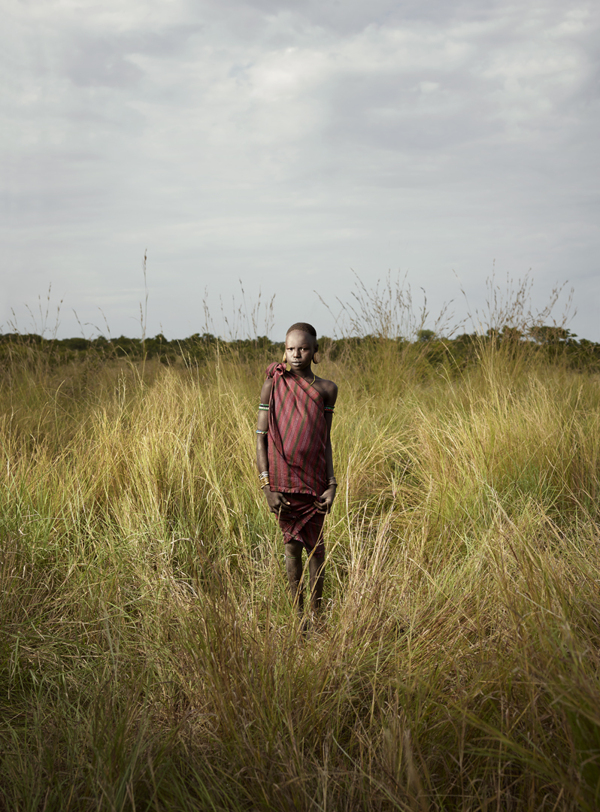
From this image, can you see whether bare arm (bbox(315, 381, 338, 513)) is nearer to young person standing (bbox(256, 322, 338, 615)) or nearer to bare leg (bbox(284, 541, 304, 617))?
young person standing (bbox(256, 322, 338, 615))

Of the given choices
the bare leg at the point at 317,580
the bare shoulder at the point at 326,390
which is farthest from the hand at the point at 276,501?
the bare shoulder at the point at 326,390

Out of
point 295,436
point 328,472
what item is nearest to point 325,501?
point 328,472

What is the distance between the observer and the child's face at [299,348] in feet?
6.90

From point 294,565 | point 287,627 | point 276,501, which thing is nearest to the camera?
point 287,627

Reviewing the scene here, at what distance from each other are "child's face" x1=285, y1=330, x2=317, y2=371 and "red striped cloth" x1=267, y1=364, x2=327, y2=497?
49 millimetres

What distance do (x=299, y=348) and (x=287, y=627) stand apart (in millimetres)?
994

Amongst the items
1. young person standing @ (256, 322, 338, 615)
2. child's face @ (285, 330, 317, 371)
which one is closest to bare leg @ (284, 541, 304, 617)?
young person standing @ (256, 322, 338, 615)

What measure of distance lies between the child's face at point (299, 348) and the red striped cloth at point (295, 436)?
5 centimetres

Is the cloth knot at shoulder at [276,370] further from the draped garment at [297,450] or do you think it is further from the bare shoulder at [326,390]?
the bare shoulder at [326,390]

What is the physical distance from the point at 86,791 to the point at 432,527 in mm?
1940

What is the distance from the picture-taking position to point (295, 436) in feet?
6.90

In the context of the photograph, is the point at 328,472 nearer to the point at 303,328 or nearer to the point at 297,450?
the point at 297,450

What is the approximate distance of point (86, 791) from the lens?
4.34 feet

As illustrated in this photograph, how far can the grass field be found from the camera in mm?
1314
